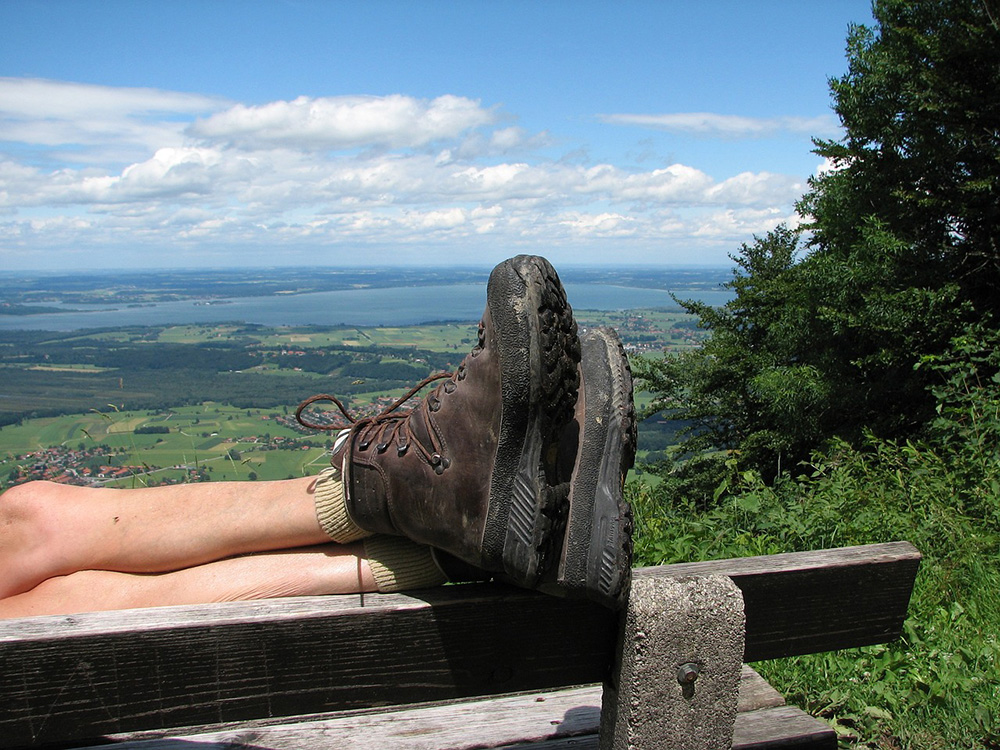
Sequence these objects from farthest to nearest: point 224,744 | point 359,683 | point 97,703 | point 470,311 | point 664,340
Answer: point 470,311, point 664,340, point 224,744, point 359,683, point 97,703

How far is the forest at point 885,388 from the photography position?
2588mm

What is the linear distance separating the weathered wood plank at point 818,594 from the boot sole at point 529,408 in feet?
1.00

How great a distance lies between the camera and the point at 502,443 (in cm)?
122

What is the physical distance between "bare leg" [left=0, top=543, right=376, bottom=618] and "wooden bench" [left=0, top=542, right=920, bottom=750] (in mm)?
252

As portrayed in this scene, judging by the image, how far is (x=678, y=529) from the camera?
3.70m

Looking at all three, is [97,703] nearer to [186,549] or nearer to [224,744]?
[186,549]

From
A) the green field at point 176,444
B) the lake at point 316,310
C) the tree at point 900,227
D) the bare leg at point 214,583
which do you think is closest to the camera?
the bare leg at point 214,583

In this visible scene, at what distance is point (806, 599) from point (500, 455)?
25.7 inches

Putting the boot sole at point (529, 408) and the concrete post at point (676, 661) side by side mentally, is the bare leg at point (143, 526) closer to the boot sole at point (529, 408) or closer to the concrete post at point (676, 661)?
Result: the boot sole at point (529, 408)

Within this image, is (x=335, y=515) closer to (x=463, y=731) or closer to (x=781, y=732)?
(x=463, y=731)

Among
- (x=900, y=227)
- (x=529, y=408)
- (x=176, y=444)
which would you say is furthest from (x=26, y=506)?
(x=900, y=227)

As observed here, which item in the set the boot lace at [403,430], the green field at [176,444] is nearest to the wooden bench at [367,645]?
the boot lace at [403,430]

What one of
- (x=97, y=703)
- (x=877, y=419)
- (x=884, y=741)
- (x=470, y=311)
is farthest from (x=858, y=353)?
(x=470, y=311)

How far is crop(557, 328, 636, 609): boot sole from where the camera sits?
1189mm
